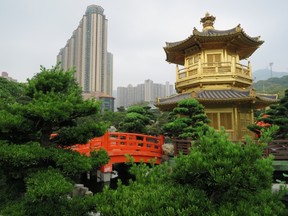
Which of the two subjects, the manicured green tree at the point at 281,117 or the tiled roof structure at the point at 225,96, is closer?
the manicured green tree at the point at 281,117

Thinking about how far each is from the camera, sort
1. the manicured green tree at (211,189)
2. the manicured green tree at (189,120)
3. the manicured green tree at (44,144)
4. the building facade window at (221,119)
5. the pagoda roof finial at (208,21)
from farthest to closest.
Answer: the pagoda roof finial at (208,21) < the building facade window at (221,119) < the manicured green tree at (189,120) < the manicured green tree at (44,144) < the manicured green tree at (211,189)

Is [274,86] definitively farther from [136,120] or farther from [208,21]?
[136,120]

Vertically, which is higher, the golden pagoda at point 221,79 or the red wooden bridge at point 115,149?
the golden pagoda at point 221,79

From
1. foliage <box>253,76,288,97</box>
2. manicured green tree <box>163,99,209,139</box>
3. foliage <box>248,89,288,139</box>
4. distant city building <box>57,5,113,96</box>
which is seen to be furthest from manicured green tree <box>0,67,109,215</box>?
distant city building <box>57,5,113,96</box>

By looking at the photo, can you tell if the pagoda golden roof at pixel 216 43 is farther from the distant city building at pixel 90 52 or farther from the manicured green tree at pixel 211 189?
the distant city building at pixel 90 52

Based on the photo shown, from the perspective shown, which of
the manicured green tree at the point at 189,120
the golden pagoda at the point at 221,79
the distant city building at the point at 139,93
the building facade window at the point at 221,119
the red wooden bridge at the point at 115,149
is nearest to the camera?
the manicured green tree at the point at 189,120

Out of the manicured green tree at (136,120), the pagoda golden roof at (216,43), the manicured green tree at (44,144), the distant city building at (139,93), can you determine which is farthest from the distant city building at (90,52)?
the manicured green tree at (44,144)

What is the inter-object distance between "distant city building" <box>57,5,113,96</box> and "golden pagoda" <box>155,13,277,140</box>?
5999cm

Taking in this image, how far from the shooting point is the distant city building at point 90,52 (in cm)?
7275

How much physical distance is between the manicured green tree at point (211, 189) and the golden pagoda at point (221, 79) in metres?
9.27

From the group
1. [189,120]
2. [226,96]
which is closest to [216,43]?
[226,96]

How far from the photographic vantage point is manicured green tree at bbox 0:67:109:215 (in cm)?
436

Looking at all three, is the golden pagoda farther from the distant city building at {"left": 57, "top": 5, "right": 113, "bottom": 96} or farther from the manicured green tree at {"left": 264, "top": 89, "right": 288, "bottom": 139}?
the distant city building at {"left": 57, "top": 5, "right": 113, "bottom": 96}

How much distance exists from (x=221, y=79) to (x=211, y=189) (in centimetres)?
1136
